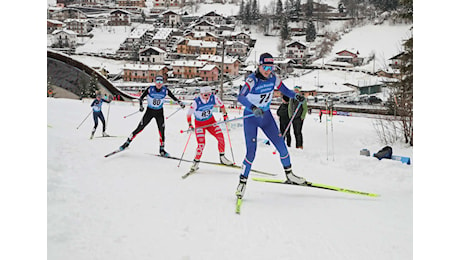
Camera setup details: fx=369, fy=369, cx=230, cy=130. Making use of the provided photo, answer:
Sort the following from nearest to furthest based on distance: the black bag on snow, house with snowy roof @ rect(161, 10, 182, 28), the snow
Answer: the snow → the black bag on snow → house with snowy roof @ rect(161, 10, 182, 28)

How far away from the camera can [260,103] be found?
8.22ft

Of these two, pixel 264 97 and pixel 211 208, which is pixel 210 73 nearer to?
pixel 264 97

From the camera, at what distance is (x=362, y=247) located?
5.80 feet

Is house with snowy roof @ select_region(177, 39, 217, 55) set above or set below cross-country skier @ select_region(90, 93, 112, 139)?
above

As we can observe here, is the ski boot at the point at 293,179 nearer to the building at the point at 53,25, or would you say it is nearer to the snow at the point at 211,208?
the snow at the point at 211,208

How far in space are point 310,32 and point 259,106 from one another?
1932 millimetres

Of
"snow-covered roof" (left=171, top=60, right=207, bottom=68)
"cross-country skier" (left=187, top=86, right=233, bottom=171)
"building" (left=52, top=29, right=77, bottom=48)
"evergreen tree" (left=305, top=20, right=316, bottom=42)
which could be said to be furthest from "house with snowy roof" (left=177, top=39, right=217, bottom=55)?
"building" (left=52, top=29, right=77, bottom=48)

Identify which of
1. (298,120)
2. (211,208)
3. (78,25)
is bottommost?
(211,208)

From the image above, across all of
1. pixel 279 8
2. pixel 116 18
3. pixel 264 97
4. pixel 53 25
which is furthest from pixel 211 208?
pixel 116 18

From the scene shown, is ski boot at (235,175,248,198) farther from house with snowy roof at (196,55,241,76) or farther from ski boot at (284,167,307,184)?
house with snowy roof at (196,55,241,76)

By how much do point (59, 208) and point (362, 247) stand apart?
1638 mm

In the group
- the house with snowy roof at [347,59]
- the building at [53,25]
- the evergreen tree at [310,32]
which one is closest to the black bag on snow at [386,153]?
the house with snowy roof at [347,59]

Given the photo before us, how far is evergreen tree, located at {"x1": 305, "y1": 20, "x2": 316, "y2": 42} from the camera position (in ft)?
12.9
